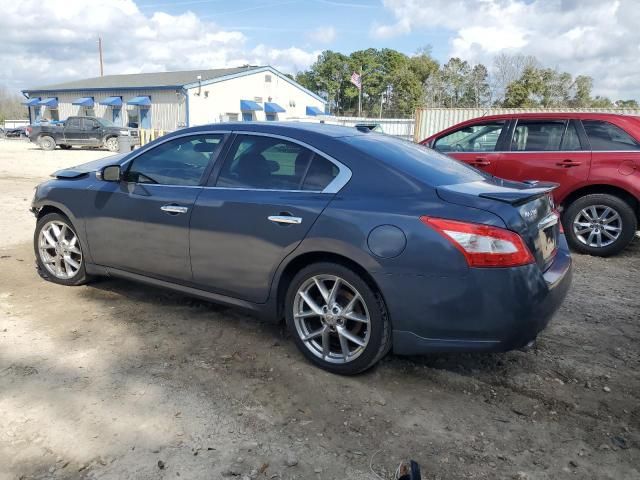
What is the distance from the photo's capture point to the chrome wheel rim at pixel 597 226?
6.44 meters

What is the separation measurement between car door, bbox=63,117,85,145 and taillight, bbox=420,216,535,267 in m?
25.9

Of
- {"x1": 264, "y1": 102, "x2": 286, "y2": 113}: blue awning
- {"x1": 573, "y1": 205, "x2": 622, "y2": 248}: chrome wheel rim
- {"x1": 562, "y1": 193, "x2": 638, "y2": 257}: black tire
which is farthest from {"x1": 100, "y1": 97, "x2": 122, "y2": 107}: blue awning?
{"x1": 573, "y1": 205, "x2": 622, "y2": 248}: chrome wheel rim

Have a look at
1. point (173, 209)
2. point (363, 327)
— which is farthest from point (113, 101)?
point (363, 327)

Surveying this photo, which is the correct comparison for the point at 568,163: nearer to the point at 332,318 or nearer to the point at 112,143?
the point at 332,318

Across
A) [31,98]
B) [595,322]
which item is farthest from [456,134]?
[31,98]

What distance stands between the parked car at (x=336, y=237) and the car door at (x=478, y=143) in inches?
135

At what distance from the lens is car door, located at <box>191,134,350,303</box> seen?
3.38 meters

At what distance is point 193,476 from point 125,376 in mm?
1100

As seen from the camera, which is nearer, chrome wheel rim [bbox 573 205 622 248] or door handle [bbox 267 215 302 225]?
door handle [bbox 267 215 302 225]

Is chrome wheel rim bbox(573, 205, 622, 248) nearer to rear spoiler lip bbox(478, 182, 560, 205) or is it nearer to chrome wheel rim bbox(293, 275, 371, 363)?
rear spoiler lip bbox(478, 182, 560, 205)

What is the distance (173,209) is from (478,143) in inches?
191

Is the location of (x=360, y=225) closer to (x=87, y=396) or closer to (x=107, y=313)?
(x=87, y=396)

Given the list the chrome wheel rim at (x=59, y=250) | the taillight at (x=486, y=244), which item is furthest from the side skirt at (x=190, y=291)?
the taillight at (x=486, y=244)

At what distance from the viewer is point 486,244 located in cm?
284
